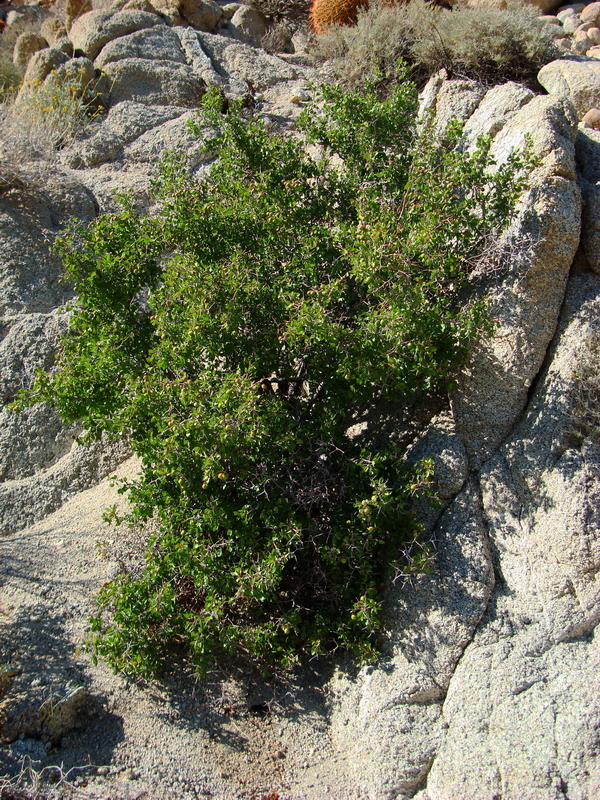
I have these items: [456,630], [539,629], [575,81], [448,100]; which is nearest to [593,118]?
[575,81]

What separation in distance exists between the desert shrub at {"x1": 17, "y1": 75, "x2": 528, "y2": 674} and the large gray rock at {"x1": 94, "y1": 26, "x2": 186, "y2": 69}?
517 centimetres

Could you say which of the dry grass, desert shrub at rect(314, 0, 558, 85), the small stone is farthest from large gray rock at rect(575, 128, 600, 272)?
the dry grass

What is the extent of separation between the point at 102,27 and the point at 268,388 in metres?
7.38

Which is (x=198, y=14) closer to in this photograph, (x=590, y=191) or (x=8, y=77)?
(x=8, y=77)

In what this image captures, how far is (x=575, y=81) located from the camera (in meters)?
5.92

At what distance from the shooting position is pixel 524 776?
3291mm

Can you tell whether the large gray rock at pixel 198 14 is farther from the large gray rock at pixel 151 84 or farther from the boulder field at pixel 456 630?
the boulder field at pixel 456 630

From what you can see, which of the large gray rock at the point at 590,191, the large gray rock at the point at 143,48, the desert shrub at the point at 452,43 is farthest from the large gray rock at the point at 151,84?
the large gray rock at the point at 590,191

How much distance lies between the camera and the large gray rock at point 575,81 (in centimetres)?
579

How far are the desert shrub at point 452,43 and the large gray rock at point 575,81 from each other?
29 centimetres

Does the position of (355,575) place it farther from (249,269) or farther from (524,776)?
(249,269)

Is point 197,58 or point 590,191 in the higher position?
point 197,58

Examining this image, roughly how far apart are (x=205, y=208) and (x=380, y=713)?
3.53 metres

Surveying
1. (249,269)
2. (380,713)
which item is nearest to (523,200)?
(249,269)
